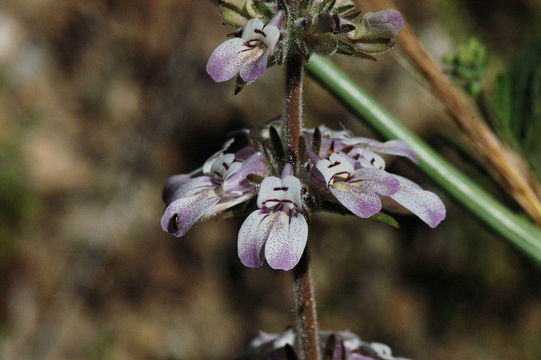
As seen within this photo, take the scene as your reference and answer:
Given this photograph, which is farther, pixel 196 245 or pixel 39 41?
pixel 39 41

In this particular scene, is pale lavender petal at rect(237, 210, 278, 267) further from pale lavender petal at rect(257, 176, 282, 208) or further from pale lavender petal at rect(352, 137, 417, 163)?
pale lavender petal at rect(352, 137, 417, 163)

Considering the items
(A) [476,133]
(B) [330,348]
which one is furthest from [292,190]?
(A) [476,133]

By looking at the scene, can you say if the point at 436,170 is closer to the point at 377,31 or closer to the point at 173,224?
the point at 377,31

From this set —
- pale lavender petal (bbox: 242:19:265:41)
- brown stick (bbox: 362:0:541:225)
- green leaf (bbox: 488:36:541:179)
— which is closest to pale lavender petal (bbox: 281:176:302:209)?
pale lavender petal (bbox: 242:19:265:41)

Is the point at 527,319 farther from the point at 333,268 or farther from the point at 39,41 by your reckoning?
the point at 39,41

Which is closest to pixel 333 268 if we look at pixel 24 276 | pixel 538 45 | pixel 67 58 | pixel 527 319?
pixel 527 319

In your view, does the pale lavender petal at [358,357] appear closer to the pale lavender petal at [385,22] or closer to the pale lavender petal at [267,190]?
the pale lavender petal at [267,190]
